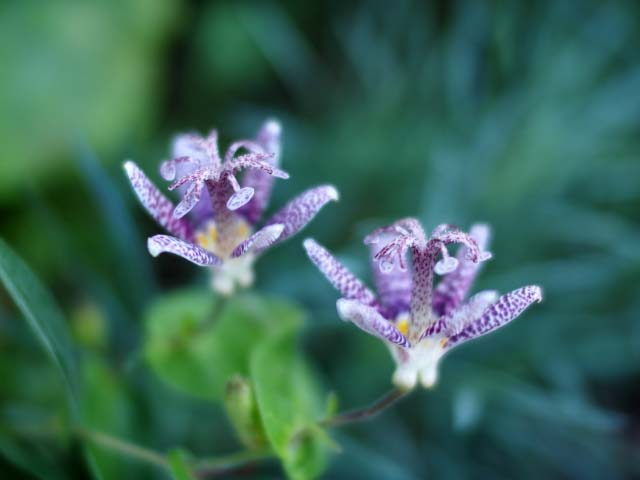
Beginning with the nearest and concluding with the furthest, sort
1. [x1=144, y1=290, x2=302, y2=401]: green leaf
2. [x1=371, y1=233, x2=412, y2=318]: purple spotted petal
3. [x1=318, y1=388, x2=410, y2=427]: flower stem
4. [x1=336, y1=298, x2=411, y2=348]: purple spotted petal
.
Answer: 1. [x1=336, y1=298, x2=411, y2=348]: purple spotted petal
2. [x1=318, y1=388, x2=410, y2=427]: flower stem
3. [x1=371, y1=233, x2=412, y2=318]: purple spotted petal
4. [x1=144, y1=290, x2=302, y2=401]: green leaf

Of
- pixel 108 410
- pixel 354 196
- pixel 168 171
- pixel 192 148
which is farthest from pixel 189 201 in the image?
pixel 354 196

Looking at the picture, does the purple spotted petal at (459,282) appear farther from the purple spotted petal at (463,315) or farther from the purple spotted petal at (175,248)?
the purple spotted petal at (175,248)

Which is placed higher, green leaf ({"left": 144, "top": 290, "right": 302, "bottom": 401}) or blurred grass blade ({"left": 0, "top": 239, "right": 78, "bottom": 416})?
green leaf ({"left": 144, "top": 290, "right": 302, "bottom": 401})

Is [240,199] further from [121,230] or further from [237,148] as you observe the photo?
[121,230]

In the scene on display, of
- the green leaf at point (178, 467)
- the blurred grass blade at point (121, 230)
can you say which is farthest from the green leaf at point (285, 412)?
the blurred grass blade at point (121, 230)

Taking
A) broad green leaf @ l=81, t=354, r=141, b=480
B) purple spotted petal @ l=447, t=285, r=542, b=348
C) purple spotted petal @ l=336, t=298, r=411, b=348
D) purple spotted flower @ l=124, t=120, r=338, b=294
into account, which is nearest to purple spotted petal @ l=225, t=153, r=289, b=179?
purple spotted flower @ l=124, t=120, r=338, b=294

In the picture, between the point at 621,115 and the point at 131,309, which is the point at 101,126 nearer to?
the point at 131,309

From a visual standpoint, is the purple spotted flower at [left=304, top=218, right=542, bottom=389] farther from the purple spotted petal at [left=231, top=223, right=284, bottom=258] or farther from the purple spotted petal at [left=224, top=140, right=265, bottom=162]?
the purple spotted petal at [left=224, top=140, right=265, bottom=162]
